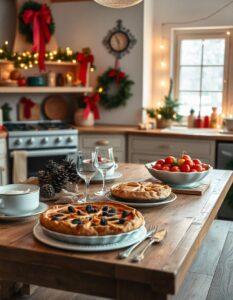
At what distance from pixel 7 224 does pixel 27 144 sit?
249 cm

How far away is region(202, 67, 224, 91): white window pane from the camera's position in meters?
4.66

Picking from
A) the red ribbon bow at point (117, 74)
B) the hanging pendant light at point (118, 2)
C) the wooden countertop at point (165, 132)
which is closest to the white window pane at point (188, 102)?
the wooden countertop at point (165, 132)

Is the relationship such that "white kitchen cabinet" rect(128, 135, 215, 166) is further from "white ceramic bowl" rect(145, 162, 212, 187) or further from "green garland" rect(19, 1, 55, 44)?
"white ceramic bowl" rect(145, 162, 212, 187)

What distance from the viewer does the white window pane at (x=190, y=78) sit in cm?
476

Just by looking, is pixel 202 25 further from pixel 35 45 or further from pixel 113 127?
pixel 35 45

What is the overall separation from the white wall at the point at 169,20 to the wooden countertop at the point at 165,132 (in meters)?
0.64

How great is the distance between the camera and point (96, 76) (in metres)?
4.73

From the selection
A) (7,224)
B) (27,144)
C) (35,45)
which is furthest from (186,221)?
(35,45)

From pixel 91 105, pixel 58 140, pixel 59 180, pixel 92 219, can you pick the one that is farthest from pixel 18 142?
pixel 92 219

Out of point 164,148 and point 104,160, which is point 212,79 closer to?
point 164,148

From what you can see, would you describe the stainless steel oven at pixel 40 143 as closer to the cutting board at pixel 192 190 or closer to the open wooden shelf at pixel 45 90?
the open wooden shelf at pixel 45 90

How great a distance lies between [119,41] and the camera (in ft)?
14.9

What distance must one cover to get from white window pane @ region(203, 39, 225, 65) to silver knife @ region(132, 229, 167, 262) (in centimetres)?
345

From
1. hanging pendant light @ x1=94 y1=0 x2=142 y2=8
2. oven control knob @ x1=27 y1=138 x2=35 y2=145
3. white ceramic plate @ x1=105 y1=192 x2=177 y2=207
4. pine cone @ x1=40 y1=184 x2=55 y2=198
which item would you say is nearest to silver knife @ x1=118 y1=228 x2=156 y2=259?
white ceramic plate @ x1=105 y1=192 x2=177 y2=207
